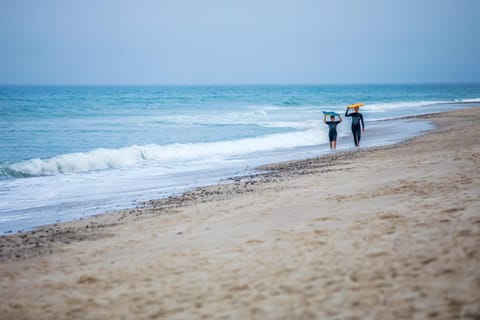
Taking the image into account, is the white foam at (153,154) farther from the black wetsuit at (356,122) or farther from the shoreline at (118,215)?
the shoreline at (118,215)

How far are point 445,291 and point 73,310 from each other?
12.2ft

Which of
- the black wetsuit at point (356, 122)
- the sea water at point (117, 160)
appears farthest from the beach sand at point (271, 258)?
the black wetsuit at point (356, 122)

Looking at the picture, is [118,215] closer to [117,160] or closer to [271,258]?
[271,258]

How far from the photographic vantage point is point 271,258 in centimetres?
594

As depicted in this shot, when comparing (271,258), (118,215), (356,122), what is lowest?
(118,215)

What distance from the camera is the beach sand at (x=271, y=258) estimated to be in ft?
14.9

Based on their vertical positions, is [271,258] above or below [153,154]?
above

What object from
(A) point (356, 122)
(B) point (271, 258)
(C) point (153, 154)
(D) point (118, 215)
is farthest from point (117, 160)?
(B) point (271, 258)

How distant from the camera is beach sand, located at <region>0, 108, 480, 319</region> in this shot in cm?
455

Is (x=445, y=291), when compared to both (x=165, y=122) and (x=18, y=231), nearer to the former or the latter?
(x=18, y=231)

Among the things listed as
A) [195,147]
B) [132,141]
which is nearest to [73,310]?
[195,147]

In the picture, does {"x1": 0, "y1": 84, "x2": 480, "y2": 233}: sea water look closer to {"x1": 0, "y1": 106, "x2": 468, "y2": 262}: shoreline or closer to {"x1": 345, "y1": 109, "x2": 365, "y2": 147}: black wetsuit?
{"x1": 0, "y1": 106, "x2": 468, "y2": 262}: shoreline

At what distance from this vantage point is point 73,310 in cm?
507

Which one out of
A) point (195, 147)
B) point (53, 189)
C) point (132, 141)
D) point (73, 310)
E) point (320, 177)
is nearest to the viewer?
point (73, 310)
